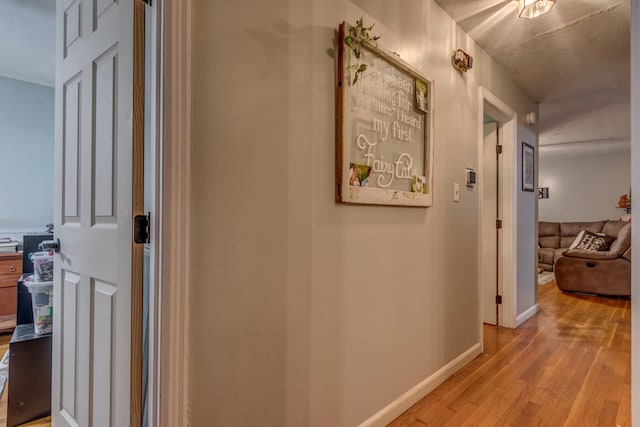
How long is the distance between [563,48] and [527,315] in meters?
2.41

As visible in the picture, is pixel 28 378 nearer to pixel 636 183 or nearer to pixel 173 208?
pixel 173 208

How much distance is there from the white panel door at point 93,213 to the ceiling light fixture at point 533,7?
80.0 inches

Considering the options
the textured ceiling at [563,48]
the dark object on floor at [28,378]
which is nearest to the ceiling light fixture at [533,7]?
the textured ceiling at [563,48]

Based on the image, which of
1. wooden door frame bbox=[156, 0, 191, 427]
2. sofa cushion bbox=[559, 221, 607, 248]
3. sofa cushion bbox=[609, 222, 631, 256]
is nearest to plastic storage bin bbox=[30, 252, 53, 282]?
wooden door frame bbox=[156, 0, 191, 427]

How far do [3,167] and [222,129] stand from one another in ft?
10.2

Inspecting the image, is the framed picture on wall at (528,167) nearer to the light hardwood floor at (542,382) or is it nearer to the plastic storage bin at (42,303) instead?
the light hardwood floor at (542,382)

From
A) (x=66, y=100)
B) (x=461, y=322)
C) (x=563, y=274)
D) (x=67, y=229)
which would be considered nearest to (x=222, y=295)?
(x=67, y=229)

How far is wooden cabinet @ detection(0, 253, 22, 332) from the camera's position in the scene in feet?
8.53

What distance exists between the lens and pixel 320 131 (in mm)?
1305

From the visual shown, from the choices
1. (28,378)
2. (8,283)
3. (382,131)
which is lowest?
(28,378)

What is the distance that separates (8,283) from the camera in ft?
8.64

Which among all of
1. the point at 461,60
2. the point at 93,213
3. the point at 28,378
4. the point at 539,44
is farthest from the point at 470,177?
the point at 28,378

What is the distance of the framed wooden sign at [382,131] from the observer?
4.47ft

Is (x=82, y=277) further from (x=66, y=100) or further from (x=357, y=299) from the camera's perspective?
(x=357, y=299)
